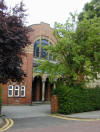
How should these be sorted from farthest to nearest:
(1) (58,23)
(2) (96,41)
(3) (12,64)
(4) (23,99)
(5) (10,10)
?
(4) (23,99), (1) (58,23), (2) (96,41), (5) (10,10), (3) (12,64)

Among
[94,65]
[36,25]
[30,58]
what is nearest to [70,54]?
[94,65]

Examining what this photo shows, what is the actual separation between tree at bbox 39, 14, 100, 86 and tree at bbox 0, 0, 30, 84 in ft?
17.0

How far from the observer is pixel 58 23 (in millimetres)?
17359

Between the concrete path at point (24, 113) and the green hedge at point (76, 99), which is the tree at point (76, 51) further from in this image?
the concrete path at point (24, 113)

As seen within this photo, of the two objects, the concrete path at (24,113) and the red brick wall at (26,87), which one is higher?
the red brick wall at (26,87)

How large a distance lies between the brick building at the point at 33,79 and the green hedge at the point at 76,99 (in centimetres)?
766

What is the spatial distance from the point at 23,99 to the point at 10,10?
15.7 meters

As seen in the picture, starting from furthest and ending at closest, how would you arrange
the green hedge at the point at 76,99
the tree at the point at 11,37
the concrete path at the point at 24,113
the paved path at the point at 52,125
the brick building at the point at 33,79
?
1. the brick building at the point at 33,79
2. the green hedge at the point at 76,99
3. the concrete path at the point at 24,113
4. the tree at the point at 11,37
5. the paved path at the point at 52,125

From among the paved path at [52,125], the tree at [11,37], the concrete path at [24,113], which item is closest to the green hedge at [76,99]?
the concrete path at [24,113]

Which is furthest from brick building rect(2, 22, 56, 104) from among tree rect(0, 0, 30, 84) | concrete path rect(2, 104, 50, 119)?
tree rect(0, 0, 30, 84)

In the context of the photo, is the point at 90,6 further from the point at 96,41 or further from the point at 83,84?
the point at 83,84

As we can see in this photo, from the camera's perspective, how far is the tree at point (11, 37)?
10305 mm

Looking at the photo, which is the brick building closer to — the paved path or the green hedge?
the green hedge

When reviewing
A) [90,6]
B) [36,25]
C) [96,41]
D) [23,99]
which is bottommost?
[23,99]
